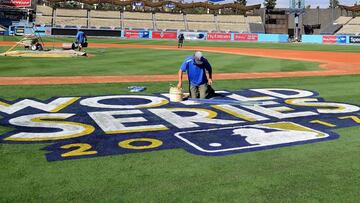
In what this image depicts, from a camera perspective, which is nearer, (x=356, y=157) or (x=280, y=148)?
(x=356, y=157)

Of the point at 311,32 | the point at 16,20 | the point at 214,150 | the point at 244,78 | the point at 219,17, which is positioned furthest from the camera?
the point at 311,32

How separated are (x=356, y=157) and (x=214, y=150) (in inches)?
94.3

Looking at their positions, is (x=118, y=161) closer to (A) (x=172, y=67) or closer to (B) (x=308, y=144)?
(B) (x=308, y=144)

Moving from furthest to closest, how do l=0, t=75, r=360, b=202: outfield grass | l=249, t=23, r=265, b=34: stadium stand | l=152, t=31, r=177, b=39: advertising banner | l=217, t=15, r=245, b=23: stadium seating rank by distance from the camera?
l=217, t=15, r=245, b=23: stadium seating
l=249, t=23, r=265, b=34: stadium stand
l=152, t=31, r=177, b=39: advertising banner
l=0, t=75, r=360, b=202: outfield grass

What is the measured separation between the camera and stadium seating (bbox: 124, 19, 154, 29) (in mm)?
83625

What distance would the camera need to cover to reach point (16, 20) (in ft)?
282

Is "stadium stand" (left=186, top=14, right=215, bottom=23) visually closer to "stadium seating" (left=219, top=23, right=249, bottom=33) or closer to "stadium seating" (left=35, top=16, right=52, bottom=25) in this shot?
"stadium seating" (left=219, top=23, right=249, bottom=33)

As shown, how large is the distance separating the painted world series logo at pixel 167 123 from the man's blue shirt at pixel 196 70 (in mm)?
735

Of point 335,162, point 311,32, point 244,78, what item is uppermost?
point 311,32

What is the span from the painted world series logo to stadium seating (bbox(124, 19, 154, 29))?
74.2 metres

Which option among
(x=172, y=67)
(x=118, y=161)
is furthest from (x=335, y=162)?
(x=172, y=67)

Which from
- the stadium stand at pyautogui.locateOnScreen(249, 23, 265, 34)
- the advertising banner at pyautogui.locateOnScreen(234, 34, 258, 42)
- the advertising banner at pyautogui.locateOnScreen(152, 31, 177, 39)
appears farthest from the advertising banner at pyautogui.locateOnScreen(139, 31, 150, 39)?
the stadium stand at pyautogui.locateOnScreen(249, 23, 265, 34)

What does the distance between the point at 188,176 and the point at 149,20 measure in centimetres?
8495

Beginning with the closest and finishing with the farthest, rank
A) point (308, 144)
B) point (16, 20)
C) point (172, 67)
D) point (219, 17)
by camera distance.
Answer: point (308, 144) < point (172, 67) < point (16, 20) < point (219, 17)
